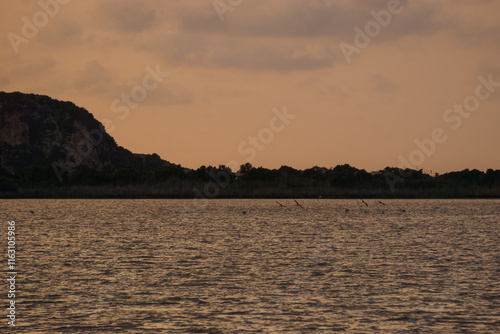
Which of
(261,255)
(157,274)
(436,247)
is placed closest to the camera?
(157,274)

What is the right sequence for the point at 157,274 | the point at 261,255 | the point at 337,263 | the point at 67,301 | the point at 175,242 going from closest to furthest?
the point at 67,301, the point at 157,274, the point at 337,263, the point at 261,255, the point at 175,242

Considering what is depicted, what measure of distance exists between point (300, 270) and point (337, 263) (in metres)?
4.98

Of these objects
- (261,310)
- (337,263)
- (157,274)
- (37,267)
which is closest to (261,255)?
(337,263)

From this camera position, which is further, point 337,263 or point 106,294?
point 337,263

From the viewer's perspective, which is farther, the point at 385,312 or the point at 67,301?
the point at 67,301

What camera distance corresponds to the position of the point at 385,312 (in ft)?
98.2

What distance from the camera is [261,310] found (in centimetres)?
3055

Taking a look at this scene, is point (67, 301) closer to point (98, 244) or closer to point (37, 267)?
point (37, 267)

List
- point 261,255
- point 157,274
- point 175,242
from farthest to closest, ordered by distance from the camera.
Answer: point 175,242 → point 261,255 → point 157,274

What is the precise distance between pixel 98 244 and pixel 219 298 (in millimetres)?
32594

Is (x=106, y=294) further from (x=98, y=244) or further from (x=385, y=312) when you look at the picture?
(x=98, y=244)

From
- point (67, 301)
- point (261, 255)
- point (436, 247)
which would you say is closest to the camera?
point (67, 301)

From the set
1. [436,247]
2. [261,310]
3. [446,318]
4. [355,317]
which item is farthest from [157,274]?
[436,247]

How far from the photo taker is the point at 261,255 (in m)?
52.9
